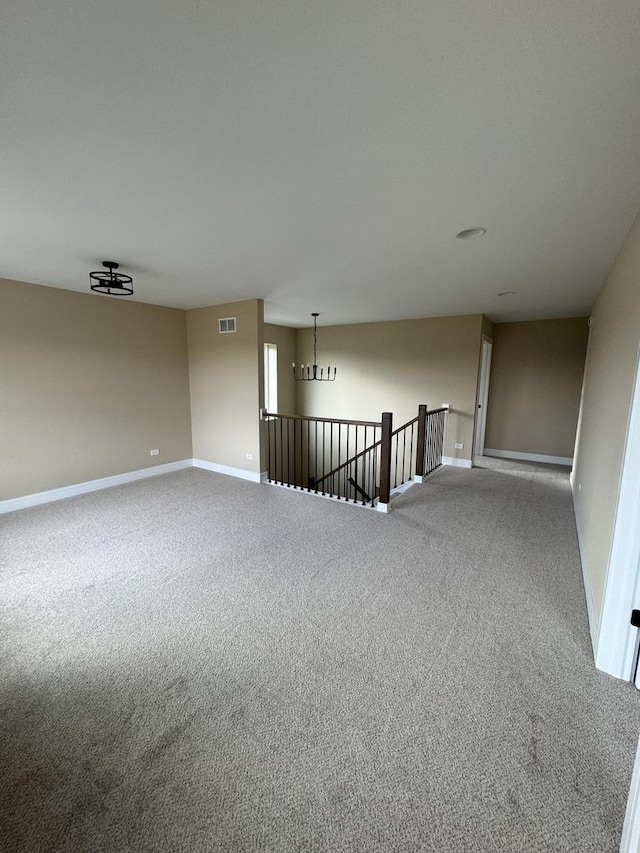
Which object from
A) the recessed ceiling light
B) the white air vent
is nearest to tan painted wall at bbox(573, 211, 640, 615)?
the recessed ceiling light

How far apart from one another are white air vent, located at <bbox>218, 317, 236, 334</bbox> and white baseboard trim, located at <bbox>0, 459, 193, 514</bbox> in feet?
7.50

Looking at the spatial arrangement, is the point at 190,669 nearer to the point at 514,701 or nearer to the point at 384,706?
the point at 384,706

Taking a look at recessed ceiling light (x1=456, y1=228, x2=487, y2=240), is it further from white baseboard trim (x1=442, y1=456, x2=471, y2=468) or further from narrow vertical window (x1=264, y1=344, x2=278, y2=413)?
narrow vertical window (x1=264, y1=344, x2=278, y2=413)

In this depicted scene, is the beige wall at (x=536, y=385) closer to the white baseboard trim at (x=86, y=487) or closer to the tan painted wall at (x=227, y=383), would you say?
the tan painted wall at (x=227, y=383)

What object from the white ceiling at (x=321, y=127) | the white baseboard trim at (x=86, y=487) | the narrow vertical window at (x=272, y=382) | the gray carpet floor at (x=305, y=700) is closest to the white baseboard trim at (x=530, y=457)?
the gray carpet floor at (x=305, y=700)

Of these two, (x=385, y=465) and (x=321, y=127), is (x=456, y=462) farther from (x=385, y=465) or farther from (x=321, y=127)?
(x=321, y=127)

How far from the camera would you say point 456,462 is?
5.88 metres

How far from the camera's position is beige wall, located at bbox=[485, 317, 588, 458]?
19.1 ft

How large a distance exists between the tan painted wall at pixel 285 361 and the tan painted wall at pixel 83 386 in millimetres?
2200

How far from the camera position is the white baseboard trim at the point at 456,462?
5777 millimetres

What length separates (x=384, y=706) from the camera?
1.63m

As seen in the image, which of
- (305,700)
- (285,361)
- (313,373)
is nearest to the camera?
(305,700)

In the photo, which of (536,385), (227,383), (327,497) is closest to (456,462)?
(536,385)

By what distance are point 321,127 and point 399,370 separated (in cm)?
517
